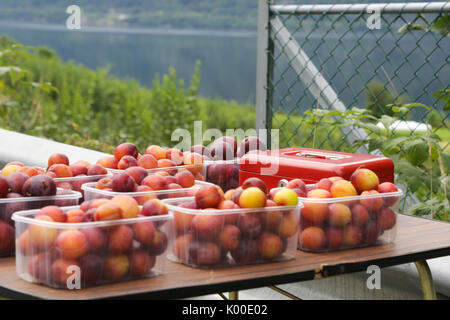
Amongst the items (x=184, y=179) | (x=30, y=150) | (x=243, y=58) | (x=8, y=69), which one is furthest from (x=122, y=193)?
(x=243, y=58)

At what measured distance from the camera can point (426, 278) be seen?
1235 mm

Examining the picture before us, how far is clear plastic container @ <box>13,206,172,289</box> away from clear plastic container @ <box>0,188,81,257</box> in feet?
0.36

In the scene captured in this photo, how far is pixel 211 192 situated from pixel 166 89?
380 centimetres

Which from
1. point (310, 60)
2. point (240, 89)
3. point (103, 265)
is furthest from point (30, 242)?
point (240, 89)

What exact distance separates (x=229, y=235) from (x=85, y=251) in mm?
240

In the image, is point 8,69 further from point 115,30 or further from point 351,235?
point 351,235

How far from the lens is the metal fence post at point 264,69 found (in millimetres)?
2686

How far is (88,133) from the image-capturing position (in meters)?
4.81

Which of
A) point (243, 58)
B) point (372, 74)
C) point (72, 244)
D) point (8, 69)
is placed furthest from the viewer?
point (243, 58)

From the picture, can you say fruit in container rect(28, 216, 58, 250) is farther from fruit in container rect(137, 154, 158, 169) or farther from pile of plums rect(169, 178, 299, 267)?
fruit in container rect(137, 154, 158, 169)

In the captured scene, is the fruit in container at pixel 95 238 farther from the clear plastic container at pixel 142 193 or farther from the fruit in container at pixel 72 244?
the clear plastic container at pixel 142 193

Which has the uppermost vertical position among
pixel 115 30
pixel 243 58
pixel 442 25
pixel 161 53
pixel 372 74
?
pixel 115 30

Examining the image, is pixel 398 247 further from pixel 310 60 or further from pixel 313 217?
pixel 310 60

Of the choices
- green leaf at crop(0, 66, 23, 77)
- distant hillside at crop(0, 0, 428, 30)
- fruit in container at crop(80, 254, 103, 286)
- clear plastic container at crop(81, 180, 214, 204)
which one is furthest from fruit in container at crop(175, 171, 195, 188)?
distant hillside at crop(0, 0, 428, 30)
